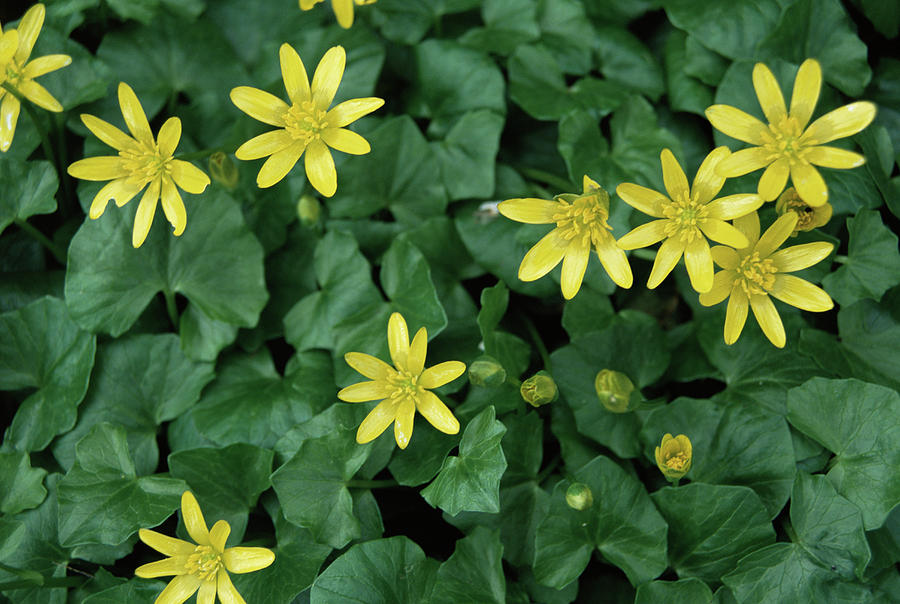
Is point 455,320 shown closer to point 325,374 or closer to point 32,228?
point 325,374

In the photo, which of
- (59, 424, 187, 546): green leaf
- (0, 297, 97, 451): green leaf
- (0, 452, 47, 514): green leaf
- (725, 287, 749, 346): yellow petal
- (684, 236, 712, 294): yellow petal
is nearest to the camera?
(684, 236, 712, 294): yellow petal

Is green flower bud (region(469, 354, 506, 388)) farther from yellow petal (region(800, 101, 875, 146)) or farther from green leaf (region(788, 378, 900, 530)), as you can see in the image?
yellow petal (region(800, 101, 875, 146))

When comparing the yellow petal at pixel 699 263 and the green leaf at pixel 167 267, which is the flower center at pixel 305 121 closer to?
the green leaf at pixel 167 267

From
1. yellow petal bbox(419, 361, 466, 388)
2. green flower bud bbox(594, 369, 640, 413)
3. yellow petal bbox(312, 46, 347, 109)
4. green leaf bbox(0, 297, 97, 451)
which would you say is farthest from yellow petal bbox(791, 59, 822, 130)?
green leaf bbox(0, 297, 97, 451)

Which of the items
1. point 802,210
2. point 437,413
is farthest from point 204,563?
point 802,210

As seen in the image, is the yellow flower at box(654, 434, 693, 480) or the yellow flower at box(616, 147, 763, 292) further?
the yellow flower at box(654, 434, 693, 480)
